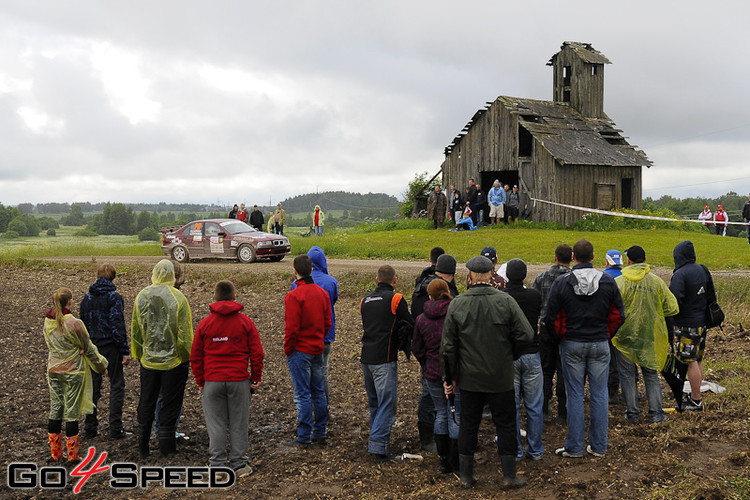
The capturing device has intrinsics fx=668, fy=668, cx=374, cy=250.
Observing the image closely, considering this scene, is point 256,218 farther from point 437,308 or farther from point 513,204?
point 437,308

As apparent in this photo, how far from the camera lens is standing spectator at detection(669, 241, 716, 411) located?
26.0 feet

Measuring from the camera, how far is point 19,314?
16.0m

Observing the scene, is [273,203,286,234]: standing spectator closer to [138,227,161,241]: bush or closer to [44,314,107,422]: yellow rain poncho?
[138,227,161,241]: bush

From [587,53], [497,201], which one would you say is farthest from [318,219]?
[587,53]

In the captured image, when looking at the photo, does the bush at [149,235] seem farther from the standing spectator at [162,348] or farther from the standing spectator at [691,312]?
the standing spectator at [691,312]

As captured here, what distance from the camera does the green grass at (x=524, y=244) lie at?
2064cm

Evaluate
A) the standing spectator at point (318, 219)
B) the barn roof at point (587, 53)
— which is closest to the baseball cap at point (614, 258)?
the standing spectator at point (318, 219)

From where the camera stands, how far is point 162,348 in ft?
23.1

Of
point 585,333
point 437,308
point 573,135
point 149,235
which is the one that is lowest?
point 585,333

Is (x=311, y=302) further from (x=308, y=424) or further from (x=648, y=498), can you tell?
(x=648, y=498)

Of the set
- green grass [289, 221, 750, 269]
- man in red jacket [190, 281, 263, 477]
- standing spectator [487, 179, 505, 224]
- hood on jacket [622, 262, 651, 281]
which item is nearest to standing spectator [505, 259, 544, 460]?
hood on jacket [622, 262, 651, 281]

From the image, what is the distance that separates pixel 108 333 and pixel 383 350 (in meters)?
3.27

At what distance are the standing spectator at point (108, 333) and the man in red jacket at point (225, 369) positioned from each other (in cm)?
163

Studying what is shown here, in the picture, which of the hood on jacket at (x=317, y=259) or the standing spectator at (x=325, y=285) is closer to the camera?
the standing spectator at (x=325, y=285)
